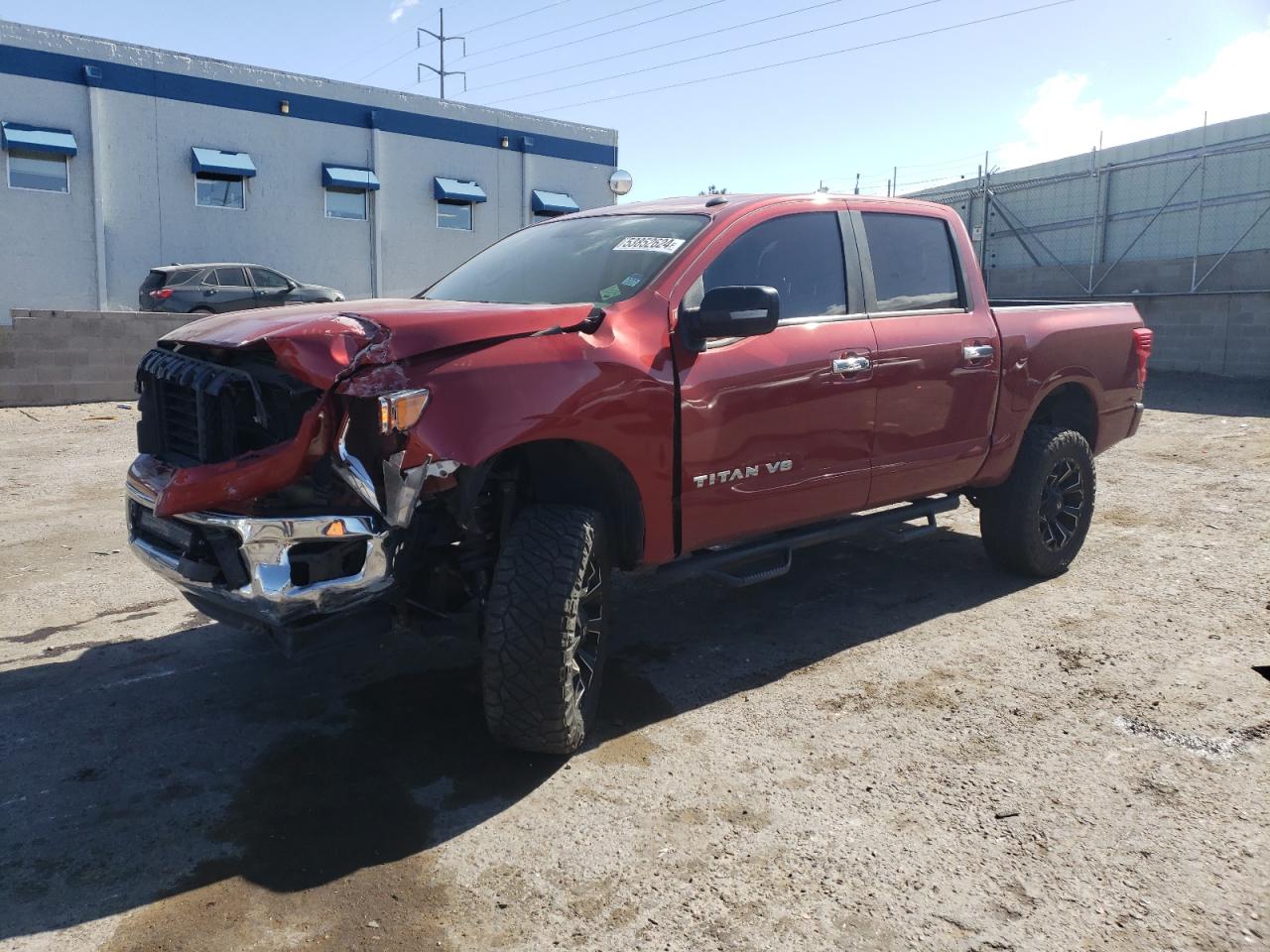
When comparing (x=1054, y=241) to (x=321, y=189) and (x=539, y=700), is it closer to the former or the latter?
(x=321, y=189)

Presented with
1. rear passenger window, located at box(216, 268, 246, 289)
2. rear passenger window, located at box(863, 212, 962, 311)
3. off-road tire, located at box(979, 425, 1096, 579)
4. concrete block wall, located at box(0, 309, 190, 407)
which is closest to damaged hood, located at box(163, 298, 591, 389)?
rear passenger window, located at box(863, 212, 962, 311)

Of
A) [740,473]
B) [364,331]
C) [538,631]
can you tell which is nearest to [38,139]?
[364,331]

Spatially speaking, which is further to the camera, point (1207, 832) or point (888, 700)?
point (888, 700)

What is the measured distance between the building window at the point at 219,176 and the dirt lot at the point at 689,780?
57.7 feet

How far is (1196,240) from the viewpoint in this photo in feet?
52.8

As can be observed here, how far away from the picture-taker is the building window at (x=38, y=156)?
1833 centimetres

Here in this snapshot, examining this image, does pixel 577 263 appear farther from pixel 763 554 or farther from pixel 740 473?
pixel 763 554

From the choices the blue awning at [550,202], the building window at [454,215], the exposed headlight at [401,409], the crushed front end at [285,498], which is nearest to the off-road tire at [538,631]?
the crushed front end at [285,498]

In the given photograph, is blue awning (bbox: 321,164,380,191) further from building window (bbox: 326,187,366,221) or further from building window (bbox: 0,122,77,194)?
building window (bbox: 0,122,77,194)

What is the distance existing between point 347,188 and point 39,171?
21.5 feet

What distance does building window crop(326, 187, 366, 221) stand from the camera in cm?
2308

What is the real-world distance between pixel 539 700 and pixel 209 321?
1924mm

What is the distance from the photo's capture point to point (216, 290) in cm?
1727

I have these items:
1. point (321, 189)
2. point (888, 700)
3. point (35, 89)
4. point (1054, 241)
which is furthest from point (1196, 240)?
point (35, 89)
